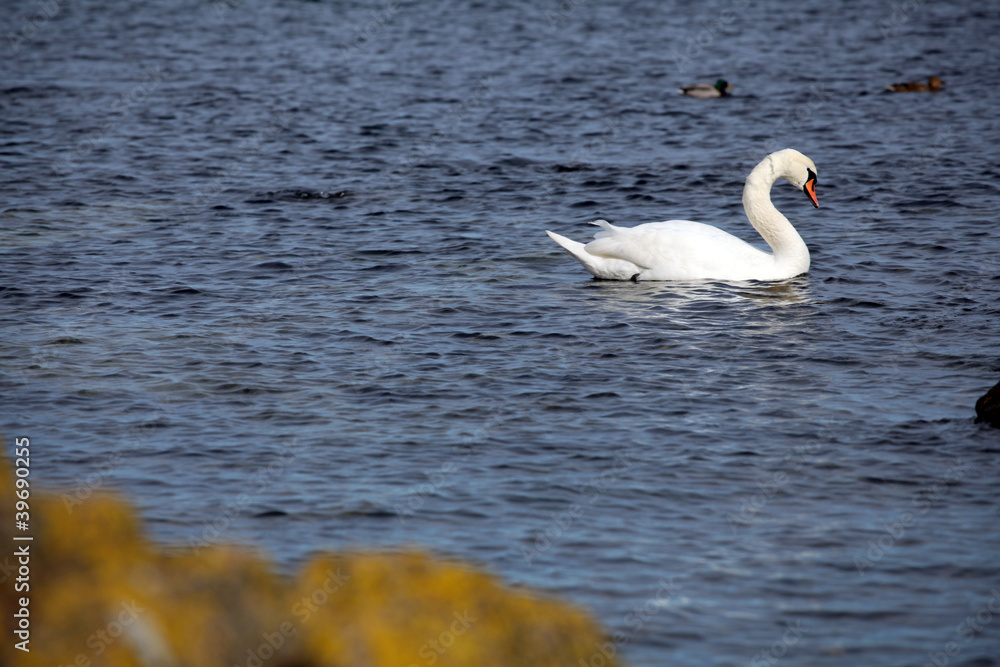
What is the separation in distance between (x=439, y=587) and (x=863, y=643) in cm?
262

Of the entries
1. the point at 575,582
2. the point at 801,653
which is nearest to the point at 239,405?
the point at 575,582

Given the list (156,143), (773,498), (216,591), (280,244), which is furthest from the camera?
(156,143)

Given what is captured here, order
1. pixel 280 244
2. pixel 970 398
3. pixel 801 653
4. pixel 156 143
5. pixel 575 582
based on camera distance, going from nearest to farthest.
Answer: pixel 801 653, pixel 575 582, pixel 970 398, pixel 280 244, pixel 156 143

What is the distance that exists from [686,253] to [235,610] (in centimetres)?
910

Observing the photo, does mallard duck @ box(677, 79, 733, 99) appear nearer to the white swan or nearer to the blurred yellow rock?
the white swan

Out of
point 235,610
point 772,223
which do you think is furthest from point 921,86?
point 235,610

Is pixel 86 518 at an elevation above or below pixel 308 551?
above

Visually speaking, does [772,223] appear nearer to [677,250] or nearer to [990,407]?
[677,250]

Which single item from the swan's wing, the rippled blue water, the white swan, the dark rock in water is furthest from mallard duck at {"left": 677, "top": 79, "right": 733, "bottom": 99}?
the dark rock in water

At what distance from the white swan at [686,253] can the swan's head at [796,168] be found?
27.8 inches

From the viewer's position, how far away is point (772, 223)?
12883 millimetres

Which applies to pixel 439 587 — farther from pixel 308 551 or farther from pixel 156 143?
pixel 156 143

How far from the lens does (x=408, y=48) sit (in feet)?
97.9

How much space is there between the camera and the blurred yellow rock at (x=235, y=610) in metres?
3.57
